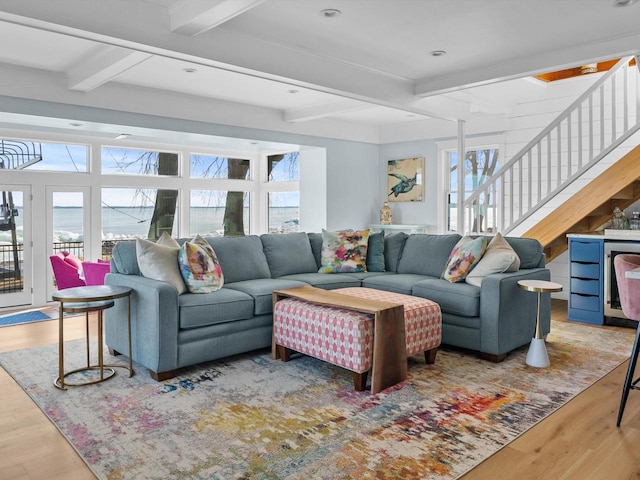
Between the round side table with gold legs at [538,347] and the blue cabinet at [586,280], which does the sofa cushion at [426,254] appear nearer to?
the round side table with gold legs at [538,347]

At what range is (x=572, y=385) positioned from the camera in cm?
336

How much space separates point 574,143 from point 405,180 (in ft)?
8.33

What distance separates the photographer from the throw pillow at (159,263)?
378cm

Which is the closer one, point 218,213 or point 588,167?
point 588,167

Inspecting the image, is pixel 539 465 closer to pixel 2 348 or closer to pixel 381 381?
pixel 381 381

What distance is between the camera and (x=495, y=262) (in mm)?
4117

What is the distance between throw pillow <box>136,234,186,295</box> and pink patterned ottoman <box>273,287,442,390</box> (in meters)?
0.80

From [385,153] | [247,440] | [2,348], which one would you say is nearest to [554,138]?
[385,153]

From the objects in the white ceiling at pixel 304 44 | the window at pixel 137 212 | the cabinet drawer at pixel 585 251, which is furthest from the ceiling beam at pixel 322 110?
the cabinet drawer at pixel 585 251

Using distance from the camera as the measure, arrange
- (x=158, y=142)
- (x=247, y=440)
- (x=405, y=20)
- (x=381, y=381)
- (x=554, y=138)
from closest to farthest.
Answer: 1. (x=247, y=440)
2. (x=381, y=381)
3. (x=405, y=20)
4. (x=554, y=138)
5. (x=158, y=142)

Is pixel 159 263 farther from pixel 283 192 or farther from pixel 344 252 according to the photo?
pixel 283 192

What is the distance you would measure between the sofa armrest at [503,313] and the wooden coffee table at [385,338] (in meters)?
0.84

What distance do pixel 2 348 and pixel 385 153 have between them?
19.4 feet

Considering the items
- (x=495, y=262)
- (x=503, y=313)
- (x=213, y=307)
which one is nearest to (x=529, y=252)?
(x=495, y=262)
